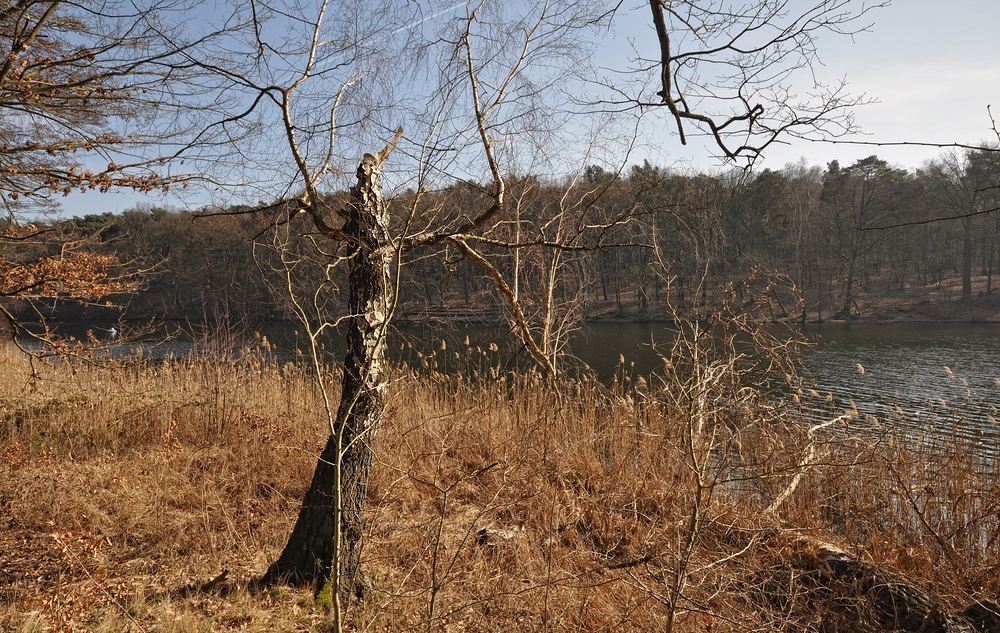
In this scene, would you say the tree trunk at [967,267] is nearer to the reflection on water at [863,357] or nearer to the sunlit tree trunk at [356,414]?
the reflection on water at [863,357]

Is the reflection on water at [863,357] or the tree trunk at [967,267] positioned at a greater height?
the tree trunk at [967,267]

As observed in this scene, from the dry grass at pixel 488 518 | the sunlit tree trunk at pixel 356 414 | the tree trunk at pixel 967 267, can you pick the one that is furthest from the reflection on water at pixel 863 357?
the tree trunk at pixel 967 267

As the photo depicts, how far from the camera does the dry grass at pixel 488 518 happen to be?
3.05 metres

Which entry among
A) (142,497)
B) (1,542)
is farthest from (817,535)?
(1,542)

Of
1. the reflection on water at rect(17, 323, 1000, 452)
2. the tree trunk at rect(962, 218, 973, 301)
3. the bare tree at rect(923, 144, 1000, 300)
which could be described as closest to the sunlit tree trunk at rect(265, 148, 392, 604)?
the reflection on water at rect(17, 323, 1000, 452)

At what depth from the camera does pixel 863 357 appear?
16.7m

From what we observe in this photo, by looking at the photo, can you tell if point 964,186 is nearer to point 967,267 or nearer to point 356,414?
point 967,267

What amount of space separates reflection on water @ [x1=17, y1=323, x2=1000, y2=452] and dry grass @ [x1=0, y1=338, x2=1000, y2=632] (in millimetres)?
929

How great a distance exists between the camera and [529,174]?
4016 mm

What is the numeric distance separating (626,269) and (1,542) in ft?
102

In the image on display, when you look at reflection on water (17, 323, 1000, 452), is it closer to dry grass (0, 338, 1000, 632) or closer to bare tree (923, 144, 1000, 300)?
dry grass (0, 338, 1000, 632)

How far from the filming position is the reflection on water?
8.02 m

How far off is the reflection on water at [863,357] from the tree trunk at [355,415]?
279 cm

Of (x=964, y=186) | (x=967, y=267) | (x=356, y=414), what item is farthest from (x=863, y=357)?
(x=356, y=414)
